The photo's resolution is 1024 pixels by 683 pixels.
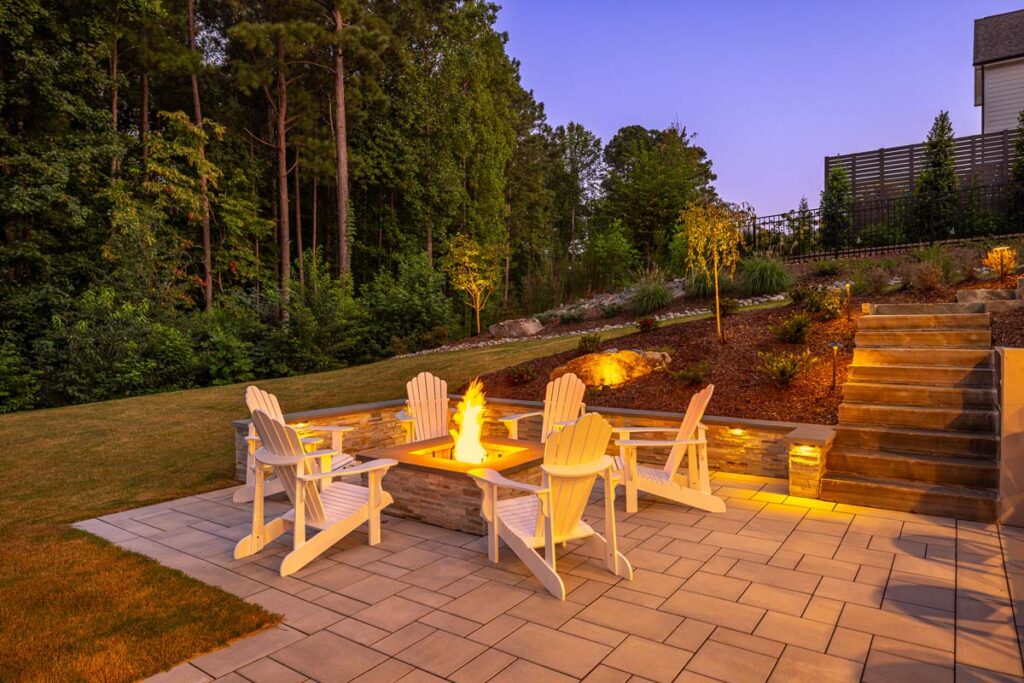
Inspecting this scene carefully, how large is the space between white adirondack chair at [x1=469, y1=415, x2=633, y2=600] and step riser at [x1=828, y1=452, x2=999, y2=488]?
2669 millimetres

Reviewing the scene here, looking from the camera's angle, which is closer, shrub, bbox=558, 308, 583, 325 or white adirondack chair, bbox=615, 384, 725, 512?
white adirondack chair, bbox=615, 384, 725, 512

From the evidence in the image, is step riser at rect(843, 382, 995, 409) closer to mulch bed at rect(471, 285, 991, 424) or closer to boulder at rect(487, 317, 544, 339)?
mulch bed at rect(471, 285, 991, 424)

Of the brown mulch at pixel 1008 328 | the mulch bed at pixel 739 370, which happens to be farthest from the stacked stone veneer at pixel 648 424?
the brown mulch at pixel 1008 328

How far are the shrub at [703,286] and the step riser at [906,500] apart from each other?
7.08 metres

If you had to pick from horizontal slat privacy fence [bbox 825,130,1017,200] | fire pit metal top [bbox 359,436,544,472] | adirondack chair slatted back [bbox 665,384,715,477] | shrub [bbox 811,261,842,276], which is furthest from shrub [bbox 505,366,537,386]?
horizontal slat privacy fence [bbox 825,130,1017,200]

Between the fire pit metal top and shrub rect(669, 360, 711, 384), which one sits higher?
→ shrub rect(669, 360, 711, 384)

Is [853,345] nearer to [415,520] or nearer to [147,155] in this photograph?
[415,520]

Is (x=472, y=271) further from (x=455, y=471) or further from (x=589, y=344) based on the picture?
(x=455, y=471)

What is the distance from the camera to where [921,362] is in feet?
18.8

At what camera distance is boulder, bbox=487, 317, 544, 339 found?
46.4 ft

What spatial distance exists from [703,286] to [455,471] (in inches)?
357

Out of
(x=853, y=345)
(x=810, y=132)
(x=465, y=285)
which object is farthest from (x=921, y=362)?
(x=810, y=132)

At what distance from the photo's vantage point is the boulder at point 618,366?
727cm

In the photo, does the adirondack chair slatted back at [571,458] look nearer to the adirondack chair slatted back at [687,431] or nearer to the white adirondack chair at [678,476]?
the white adirondack chair at [678,476]
